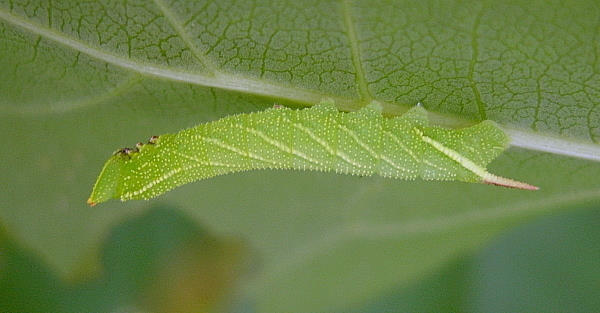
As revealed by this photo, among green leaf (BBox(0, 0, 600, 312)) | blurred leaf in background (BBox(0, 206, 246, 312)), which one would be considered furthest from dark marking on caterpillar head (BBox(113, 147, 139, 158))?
blurred leaf in background (BBox(0, 206, 246, 312))

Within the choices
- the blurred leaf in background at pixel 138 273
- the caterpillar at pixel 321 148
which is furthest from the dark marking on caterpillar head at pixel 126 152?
the blurred leaf in background at pixel 138 273

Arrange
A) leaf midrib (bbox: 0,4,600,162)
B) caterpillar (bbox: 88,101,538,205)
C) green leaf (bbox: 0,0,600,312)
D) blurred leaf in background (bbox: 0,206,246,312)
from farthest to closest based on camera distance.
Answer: blurred leaf in background (bbox: 0,206,246,312)
leaf midrib (bbox: 0,4,600,162)
caterpillar (bbox: 88,101,538,205)
green leaf (bbox: 0,0,600,312)

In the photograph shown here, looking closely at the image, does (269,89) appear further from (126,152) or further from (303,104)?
(126,152)

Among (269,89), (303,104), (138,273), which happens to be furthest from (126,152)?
(138,273)

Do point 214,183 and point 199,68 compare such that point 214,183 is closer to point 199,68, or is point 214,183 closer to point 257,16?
point 199,68

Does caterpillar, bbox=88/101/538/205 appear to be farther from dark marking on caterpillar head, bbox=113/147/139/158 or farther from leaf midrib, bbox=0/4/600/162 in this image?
leaf midrib, bbox=0/4/600/162

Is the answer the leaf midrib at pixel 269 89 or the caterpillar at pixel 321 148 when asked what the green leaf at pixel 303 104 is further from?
the caterpillar at pixel 321 148

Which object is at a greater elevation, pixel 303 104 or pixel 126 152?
pixel 303 104
